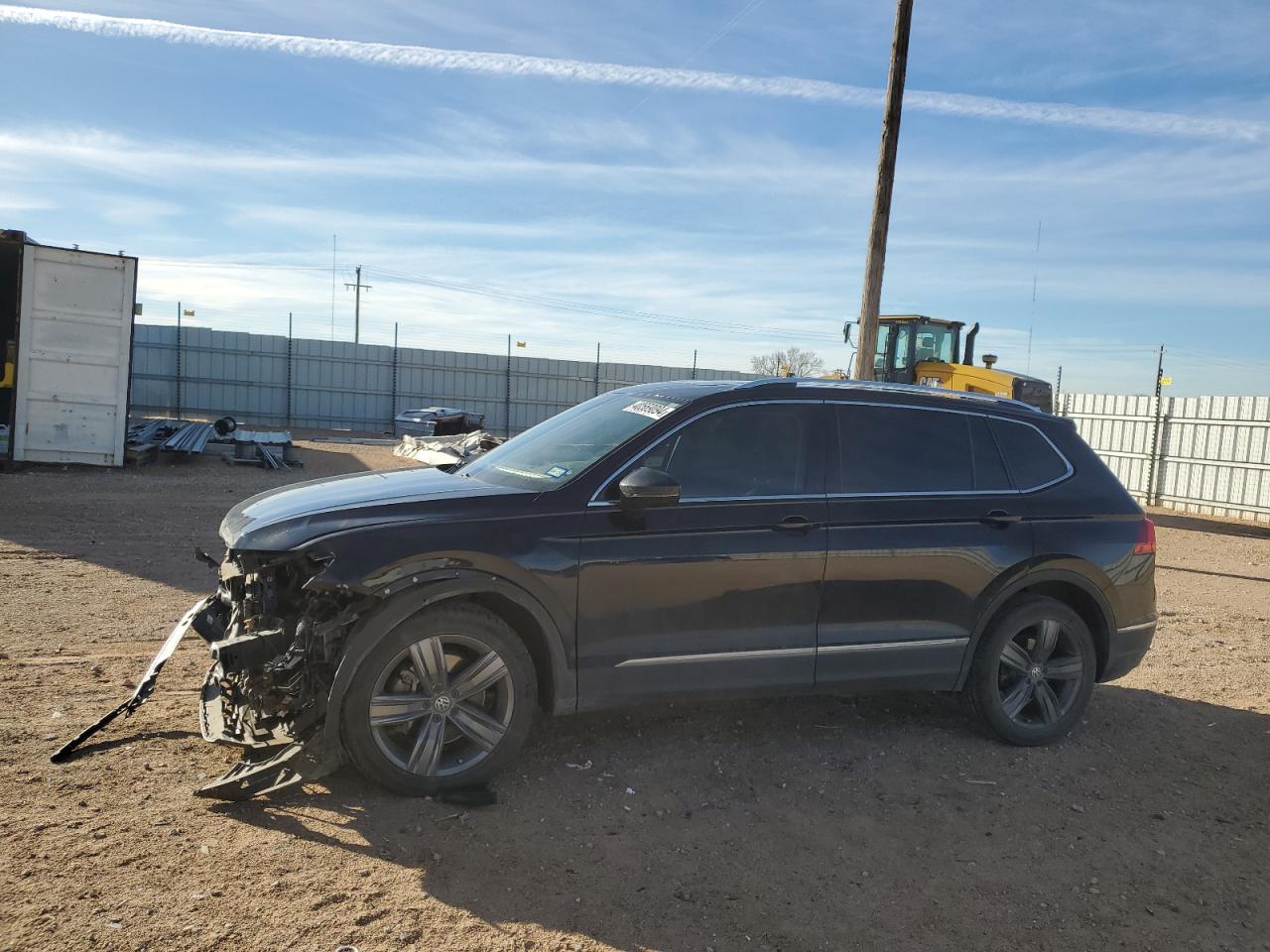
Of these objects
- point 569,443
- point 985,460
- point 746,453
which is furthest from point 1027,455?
point 569,443

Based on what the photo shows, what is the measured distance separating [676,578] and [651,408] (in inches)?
37.0

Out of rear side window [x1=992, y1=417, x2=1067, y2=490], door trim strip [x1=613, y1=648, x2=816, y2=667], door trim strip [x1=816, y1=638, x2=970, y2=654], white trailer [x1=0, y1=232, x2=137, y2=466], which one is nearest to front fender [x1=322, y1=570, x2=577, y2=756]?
door trim strip [x1=613, y1=648, x2=816, y2=667]

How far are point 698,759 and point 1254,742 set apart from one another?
A: 3325mm

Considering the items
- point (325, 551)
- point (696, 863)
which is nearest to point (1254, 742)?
point (696, 863)

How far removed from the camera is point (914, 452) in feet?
17.1

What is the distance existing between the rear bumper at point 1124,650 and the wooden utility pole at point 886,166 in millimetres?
7503

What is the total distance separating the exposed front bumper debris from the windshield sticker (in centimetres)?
168

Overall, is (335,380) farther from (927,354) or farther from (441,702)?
(441,702)

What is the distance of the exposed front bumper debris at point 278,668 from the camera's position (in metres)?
3.94

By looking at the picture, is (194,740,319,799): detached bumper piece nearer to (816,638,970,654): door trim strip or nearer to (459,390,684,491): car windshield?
(459,390,684,491): car windshield

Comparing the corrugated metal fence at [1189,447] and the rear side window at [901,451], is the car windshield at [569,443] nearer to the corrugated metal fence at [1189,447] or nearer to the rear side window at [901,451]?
the rear side window at [901,451]

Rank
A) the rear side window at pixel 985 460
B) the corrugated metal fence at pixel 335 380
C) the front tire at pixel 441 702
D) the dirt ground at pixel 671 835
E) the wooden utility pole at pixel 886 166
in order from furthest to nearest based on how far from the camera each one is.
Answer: the corrugated metal fence at pixel 335 380 < the wooden utility pole at pixel 886 166 < the rear side window at pixel 985 460 < the front tire at pixel 441 702 < the dirt ground at pixel 671 835

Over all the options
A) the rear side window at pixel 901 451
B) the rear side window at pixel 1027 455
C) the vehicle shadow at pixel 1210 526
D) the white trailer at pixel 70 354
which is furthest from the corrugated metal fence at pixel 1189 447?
the white trailer at pixel 70 354

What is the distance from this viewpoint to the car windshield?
15.3 feet
